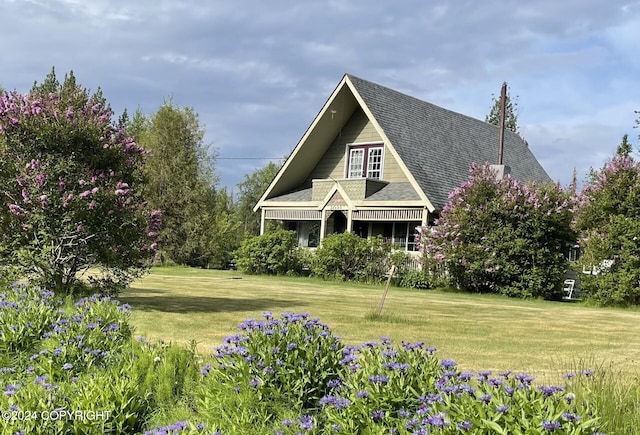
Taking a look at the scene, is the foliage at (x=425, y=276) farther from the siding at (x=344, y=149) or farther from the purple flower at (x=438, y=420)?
the purple flower at (x=438, y=420)

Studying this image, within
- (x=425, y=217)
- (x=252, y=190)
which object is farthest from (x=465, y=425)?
(x=252, y=190)

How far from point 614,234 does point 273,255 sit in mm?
13847

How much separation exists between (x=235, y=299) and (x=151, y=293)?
2.20 metres

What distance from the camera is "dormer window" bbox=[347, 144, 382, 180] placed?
29.4 meters

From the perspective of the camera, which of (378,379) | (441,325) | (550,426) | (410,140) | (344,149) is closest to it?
(550,426)

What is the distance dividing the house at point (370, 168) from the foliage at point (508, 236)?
7.55ft

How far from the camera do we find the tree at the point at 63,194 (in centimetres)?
1088

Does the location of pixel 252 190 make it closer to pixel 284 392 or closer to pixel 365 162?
pixel 365 162

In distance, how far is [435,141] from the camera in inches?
1203

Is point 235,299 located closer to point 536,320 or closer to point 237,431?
point 536,320

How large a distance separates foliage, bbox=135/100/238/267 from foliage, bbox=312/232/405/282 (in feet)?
45.6

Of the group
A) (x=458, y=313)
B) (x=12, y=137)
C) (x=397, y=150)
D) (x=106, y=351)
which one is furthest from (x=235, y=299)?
(x=397, y=150)

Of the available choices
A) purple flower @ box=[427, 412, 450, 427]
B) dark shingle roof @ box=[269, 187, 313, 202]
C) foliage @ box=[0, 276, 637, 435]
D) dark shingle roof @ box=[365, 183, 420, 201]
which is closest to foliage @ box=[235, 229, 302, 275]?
dark shingle roof @ box=[269, 187, 313, 202]

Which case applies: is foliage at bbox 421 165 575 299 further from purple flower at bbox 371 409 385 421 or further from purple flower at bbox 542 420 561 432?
purple flower at bbox 542 420 561 432
